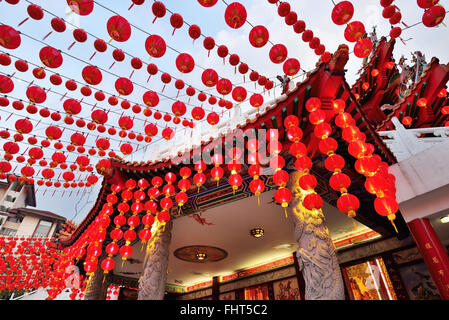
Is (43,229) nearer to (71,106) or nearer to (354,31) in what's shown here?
(71,106)

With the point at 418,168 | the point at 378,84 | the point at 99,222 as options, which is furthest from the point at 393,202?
the point at 378,84

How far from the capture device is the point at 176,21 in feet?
12.8

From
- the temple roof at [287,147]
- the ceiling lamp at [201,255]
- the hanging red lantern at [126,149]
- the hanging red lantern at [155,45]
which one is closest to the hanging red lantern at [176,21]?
the hanging red lantern at [155,45]

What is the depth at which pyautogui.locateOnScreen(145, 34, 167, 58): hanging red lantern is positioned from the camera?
361 centimetres

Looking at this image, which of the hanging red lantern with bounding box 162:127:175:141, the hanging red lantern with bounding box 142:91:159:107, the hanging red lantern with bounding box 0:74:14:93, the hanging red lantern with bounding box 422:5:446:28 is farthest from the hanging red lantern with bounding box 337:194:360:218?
the hanging red lantern with bounding box 0:74:14:93

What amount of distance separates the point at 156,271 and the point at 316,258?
3332 millimetres

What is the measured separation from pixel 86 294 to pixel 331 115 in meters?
8.27

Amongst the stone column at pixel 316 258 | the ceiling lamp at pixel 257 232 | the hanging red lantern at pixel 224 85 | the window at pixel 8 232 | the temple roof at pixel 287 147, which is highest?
the window at pixel 8 232

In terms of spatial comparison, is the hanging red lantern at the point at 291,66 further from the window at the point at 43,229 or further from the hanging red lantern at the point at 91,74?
the window at the point at 43,229

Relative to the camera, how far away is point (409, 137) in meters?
4.62

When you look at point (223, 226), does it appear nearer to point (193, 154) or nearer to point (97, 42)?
point (193, 154)

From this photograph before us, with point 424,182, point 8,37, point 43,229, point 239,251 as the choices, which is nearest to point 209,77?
point 8,37

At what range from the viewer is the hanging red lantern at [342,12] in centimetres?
335

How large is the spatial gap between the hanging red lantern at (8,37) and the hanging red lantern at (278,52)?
3.65 meters
